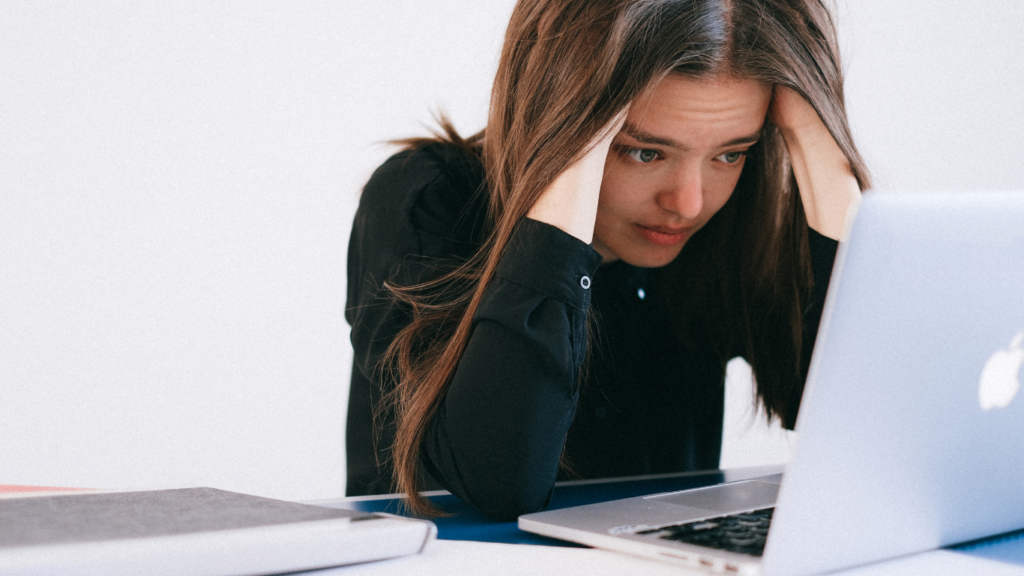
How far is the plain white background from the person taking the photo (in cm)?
223

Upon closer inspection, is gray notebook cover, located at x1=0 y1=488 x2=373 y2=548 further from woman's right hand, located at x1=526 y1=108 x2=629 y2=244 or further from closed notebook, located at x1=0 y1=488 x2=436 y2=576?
woman's right hand, located at x1=526 y1=108 x2=629 y2=244

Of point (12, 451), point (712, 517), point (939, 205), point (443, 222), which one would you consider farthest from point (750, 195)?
point (12, 451)

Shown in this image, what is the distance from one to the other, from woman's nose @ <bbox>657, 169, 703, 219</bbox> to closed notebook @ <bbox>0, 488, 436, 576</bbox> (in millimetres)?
593

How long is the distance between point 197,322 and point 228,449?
0.38 m

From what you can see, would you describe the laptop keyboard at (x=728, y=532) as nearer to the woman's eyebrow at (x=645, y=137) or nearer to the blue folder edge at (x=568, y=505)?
the blue folder edge at (x=568, y=505)

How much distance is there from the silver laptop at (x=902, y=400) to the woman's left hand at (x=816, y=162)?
53 cm

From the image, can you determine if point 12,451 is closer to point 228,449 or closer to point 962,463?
point 228,449

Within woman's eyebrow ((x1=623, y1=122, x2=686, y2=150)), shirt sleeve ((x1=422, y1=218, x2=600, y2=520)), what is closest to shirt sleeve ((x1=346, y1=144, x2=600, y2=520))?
shirt sleeve ((x1=422, y1=218, x2=600, y2=520))

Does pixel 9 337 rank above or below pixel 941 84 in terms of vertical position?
below

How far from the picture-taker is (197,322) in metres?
2.39

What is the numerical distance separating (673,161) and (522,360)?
0.36 m

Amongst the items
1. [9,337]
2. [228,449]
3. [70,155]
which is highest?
[70,155]

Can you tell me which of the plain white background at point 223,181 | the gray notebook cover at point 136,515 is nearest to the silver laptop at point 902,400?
the gray notebook cover at point 136,515

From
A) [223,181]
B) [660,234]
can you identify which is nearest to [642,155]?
[660,234]
